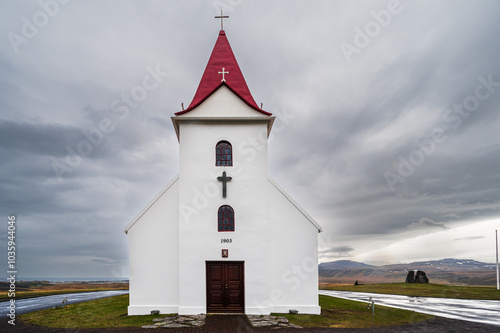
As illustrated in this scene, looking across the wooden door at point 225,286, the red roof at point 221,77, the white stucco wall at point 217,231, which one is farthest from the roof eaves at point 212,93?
the wooden door at point 225,286

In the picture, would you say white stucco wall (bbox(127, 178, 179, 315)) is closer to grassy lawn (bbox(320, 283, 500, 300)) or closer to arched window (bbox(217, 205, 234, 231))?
arched window (bbox(217, 205, 234, 231))

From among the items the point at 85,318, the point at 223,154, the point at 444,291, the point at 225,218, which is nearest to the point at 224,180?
the point at 223,154

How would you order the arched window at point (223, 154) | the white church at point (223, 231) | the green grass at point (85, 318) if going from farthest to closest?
the arched window at point (223, 154) < the white church at point (223, 231) < the green grass at point (85, 318)

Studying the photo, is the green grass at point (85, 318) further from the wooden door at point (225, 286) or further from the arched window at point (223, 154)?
the arched window at point (223, 154)

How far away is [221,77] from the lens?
17.6 meters

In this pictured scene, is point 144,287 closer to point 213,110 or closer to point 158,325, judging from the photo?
point 158,325

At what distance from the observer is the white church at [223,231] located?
15148 millimetres

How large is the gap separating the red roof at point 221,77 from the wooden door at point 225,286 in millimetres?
8060

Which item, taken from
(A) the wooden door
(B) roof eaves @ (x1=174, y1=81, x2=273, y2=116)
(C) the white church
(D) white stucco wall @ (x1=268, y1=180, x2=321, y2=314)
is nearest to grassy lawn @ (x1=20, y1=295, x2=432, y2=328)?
(D) white stucco wall @ (x1=268, y1=180, x2=321, y2=314)

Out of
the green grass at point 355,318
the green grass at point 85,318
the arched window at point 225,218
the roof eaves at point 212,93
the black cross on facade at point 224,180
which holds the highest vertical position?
the roof eaves at point 212,93

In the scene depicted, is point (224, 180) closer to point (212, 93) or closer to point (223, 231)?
point (223, 231)

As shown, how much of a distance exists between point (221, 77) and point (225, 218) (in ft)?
25.9

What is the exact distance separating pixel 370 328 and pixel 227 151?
10.3 metres

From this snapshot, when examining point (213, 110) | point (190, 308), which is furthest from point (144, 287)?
point (213, 110)
